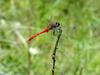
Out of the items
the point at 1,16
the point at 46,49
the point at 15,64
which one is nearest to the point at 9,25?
the point at 1,16

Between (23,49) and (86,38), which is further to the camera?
(86,38)

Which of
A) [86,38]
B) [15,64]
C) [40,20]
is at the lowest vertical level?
[15,64]

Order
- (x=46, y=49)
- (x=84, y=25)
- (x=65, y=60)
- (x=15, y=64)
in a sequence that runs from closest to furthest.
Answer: (x=15, y=64) < (x=65, y=60) < (x=46, y=49) < (x=84, y=25)

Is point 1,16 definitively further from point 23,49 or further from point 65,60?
point 65,60

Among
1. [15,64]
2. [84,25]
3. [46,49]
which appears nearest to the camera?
[15,64]

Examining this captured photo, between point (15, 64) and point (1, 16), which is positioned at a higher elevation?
point (1, 16)

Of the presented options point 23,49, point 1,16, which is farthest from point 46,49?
point 1,16
